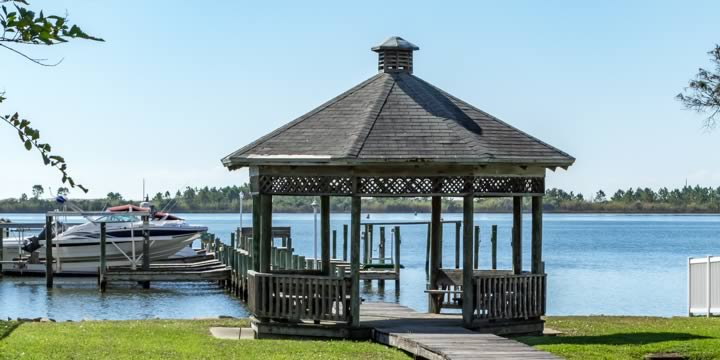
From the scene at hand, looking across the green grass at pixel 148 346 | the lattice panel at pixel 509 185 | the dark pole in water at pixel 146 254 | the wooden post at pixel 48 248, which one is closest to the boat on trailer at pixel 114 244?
the dark pole in water at pixel 146 254

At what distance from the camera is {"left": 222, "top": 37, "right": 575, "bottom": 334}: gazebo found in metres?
18.6

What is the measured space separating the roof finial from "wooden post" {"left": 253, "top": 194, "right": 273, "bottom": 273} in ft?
11.1

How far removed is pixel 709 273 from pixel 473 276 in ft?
28.5

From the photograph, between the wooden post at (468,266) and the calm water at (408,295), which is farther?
the calm water at (408,295)

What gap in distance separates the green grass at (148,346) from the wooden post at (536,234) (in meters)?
3.58

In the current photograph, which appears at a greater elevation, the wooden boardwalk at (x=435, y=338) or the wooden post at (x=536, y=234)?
the wooden post at (x=536, y=234)

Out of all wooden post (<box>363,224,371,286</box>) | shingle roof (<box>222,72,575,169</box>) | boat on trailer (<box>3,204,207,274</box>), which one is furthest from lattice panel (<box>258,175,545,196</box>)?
boat on trailer (<box>3,204,207,274</box>)

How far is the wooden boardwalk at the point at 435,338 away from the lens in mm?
15148

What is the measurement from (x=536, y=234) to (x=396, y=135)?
9.97 ft

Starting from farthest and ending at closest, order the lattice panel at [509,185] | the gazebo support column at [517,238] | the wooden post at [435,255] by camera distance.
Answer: the wooden post at [435,255], the gazebo support column at [517,238], the lattice panel at [509,185]

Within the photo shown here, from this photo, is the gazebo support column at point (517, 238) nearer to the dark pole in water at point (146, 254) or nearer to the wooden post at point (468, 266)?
the wooden post at point (468, 266)

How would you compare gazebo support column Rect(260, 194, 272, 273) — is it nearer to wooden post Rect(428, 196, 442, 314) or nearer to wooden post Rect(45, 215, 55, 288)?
wooden post Rect(428, 196, 442, 314)

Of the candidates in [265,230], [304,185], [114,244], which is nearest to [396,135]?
[304,185]

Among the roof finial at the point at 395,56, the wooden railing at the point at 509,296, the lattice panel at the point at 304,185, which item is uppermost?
the roof finial at the point at 395,56
